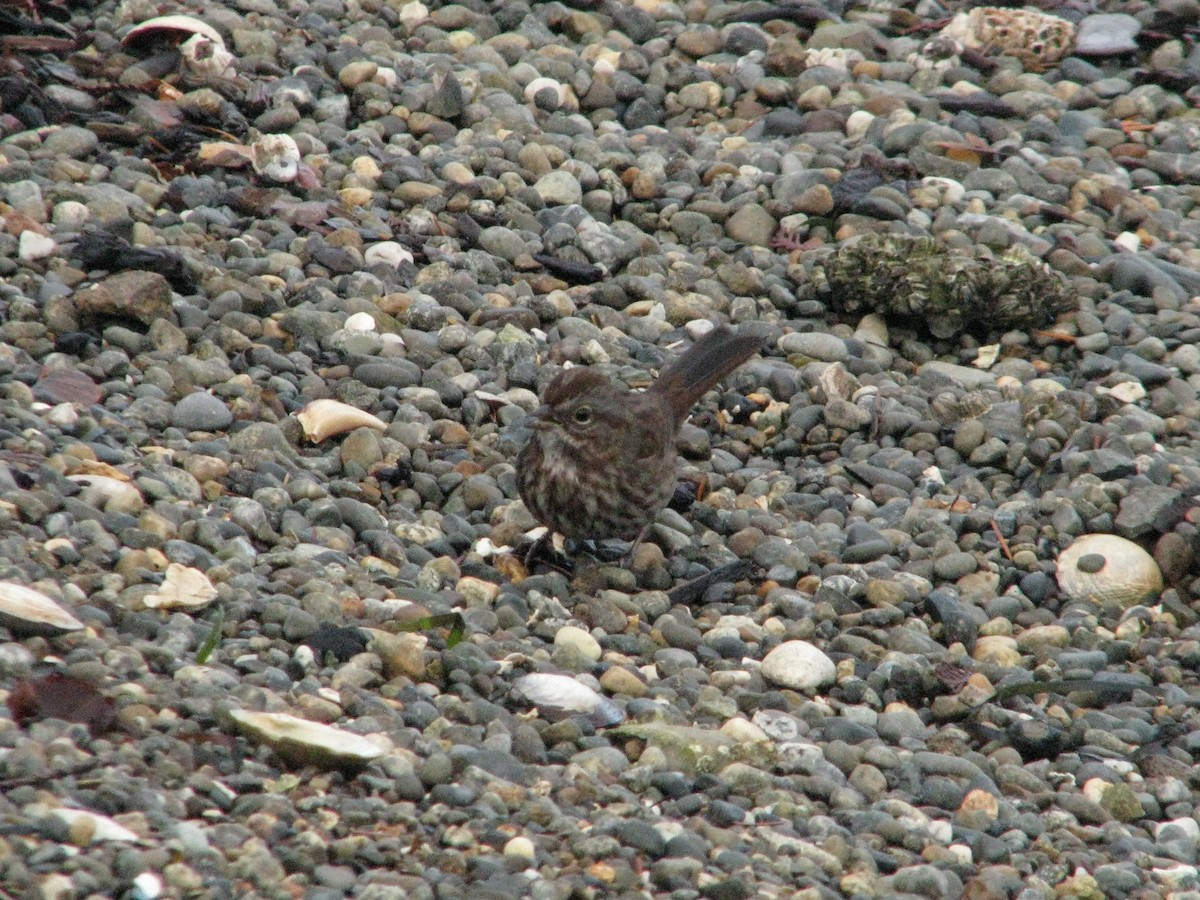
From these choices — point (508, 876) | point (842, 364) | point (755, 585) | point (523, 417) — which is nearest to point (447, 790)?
point (508, 876)

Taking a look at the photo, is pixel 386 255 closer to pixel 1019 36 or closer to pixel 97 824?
pixel 97 824

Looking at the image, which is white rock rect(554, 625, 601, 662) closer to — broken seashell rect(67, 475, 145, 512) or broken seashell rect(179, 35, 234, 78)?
broken seashell rect(67, 475, 145, 512)

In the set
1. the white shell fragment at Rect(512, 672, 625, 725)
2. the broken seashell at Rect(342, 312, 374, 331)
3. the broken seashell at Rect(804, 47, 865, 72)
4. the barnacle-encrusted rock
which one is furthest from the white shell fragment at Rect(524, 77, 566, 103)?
the white shell fragment at Rect(512, 672, 625, 725)

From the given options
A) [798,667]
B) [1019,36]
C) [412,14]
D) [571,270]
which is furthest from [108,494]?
[1019,36]

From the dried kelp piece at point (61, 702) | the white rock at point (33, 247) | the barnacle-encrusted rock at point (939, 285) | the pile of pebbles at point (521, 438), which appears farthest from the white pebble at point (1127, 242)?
the dried kelp piece at point (61, 702)

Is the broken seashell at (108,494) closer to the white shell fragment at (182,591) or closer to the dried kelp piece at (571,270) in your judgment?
the white shell fragment at (182,591)

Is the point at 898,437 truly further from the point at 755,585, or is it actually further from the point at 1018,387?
the point at 755,585
